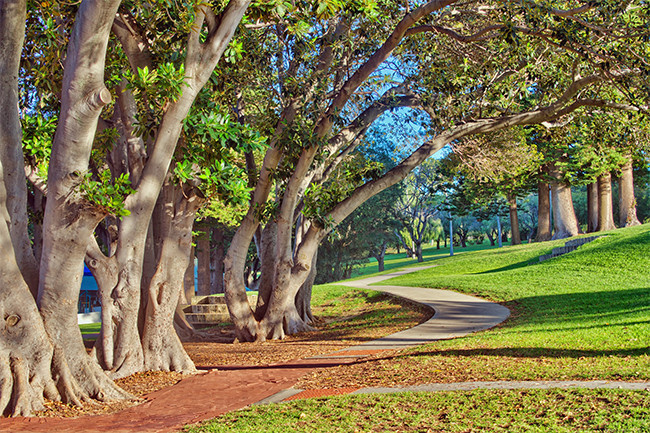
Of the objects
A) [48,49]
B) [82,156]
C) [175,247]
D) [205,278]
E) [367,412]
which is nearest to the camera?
[367,412]

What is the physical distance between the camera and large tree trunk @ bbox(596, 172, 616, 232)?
101ft

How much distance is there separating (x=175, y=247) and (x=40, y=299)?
302 cm

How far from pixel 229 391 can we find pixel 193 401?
704 mm

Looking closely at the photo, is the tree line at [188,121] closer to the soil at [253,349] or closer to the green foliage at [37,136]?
the green foliage at [37,136]

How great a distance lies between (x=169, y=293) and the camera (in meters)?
9.80

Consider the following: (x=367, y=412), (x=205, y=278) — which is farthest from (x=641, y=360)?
(x=205, y=278)

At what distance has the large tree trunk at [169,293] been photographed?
9.50m

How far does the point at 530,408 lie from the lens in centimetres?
548

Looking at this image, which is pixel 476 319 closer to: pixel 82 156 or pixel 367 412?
pixel 367 412

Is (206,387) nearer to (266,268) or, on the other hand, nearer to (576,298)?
(266,268)

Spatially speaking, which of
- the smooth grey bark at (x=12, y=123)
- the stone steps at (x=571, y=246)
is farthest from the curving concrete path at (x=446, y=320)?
the stone steps at (x=571, y=246)

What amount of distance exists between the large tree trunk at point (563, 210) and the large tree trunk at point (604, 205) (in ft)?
4.69

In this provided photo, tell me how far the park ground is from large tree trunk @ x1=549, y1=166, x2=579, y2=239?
12514 millimetres

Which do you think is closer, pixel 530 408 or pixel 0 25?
pixel 530 408
